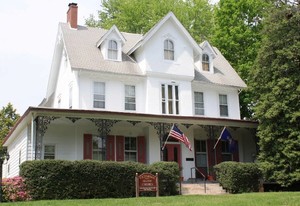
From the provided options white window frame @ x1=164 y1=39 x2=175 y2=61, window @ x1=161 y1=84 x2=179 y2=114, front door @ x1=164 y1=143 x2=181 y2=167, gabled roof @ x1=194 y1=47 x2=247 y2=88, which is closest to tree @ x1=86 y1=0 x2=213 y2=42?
gabled roof @ x1=194 y1=47 x2=247 y2=88

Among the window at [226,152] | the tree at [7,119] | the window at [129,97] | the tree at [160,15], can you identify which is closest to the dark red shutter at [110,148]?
the window at [129,97]

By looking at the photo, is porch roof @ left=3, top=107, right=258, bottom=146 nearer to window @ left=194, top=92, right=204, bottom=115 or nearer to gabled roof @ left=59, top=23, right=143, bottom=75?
window @ left=194, top=92, right=204, bottom=115

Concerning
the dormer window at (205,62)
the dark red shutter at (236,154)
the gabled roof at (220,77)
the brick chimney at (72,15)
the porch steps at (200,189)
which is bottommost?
the porch steps at (200,189)

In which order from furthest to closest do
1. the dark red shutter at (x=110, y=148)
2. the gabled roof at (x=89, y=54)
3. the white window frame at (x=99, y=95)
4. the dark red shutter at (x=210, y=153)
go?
the dark red shutter at (x=210, y=153) < the gabled roof at (x=89, y=54) < the white window frame at (x=99, y=95) < the dark red shutter at (x=110, y=148)

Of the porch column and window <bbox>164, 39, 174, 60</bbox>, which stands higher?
window <bbox>164, 39, 174, 60</bbox>

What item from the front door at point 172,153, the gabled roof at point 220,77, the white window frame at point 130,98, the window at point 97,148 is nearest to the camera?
the window at point 97,148

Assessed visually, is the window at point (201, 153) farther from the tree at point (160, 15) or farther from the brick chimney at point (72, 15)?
the tree at point (160, 15)

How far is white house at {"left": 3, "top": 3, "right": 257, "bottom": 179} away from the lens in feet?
76.0

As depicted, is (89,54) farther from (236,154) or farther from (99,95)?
(236,154)

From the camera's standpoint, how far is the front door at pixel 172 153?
2530 centimetres

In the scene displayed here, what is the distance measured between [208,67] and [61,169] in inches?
592

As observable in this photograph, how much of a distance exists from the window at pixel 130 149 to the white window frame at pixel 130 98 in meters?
2.02

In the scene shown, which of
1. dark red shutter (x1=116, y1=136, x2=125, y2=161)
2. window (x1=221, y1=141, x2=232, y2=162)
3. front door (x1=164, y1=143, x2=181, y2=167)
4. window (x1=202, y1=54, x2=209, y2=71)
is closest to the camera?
dark red shutter (x1=116, y1=136, x2=125, y2=161)

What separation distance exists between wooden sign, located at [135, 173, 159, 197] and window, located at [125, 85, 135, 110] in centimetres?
806
